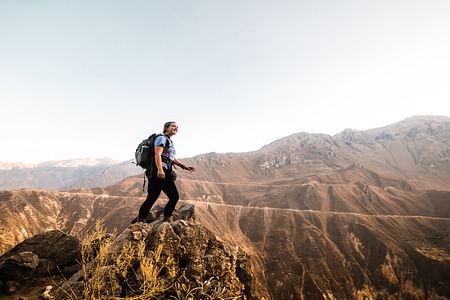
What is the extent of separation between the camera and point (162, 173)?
493 cm

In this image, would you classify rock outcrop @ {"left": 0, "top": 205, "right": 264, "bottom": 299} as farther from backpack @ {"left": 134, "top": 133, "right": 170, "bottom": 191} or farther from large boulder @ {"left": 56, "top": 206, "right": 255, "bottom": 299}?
backpack @ {"left": 134, "top": 133, "right": 170, "bottom": 191}

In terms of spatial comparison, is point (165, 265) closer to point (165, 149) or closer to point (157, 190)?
point (157, 190)

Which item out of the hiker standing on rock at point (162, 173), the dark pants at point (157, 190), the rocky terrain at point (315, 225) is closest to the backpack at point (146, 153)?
the hiker standing on rock at point (162, 173)

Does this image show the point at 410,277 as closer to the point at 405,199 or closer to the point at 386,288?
the point at 386,288

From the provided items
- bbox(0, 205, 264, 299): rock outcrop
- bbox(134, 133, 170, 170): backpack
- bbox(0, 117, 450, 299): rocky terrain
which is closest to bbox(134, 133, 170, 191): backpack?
bbox(134, 133, 170, 170): backpack

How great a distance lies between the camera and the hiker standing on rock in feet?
16.4

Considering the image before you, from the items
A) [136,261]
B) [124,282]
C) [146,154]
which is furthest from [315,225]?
[124,282]

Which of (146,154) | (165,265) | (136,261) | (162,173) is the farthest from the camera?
(146,154)

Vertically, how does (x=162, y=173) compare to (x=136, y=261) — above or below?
above

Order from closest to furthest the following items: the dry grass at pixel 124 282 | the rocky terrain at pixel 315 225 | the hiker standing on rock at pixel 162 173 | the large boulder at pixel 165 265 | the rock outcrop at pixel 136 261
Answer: the dry grass at pixel 124 282 < the large boulder at pixel 165 265 < the rock outcrop at pixel 136 261 < the hiker standing on rock at pixel 162 173 < the rocky terrain at pixel 315 225

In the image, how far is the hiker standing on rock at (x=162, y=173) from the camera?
501 centimetres

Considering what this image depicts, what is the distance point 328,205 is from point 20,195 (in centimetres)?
9284

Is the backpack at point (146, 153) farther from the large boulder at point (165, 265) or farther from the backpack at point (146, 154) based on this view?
the large boulder at point (165, 265)

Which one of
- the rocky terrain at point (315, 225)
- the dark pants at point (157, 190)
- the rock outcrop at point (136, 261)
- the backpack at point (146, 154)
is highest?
the backpack at point (146, 154)
